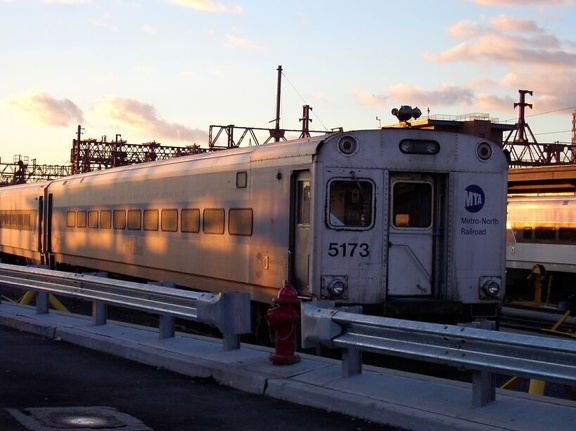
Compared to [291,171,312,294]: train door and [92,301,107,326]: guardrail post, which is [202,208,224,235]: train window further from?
[92,301,107,326]: guardrail post

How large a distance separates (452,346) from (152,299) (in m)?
4.80

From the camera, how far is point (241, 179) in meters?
14.2

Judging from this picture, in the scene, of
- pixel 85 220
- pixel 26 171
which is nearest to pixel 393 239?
pixel 85 220

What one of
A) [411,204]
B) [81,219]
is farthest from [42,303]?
[81,219]

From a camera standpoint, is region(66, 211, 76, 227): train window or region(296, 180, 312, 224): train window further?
region(66, 211, 76, 227): train window

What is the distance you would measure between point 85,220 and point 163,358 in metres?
13.2

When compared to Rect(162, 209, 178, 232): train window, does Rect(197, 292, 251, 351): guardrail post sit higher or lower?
Result: lower

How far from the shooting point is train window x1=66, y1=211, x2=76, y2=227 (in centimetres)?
2395

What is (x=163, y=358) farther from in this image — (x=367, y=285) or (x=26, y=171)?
(x=26, y=171)

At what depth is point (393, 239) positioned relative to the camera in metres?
12.5

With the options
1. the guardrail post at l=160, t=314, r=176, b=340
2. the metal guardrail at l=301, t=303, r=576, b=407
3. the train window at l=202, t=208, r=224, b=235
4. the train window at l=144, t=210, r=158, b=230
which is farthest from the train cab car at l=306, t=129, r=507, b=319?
the train window at l=144, t=210, r=158, b=230


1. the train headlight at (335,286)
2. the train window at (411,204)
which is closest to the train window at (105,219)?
the train window at (411,204)

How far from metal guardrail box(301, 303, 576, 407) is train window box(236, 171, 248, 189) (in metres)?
5.35

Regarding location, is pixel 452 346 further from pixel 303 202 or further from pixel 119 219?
pixel 119 219
